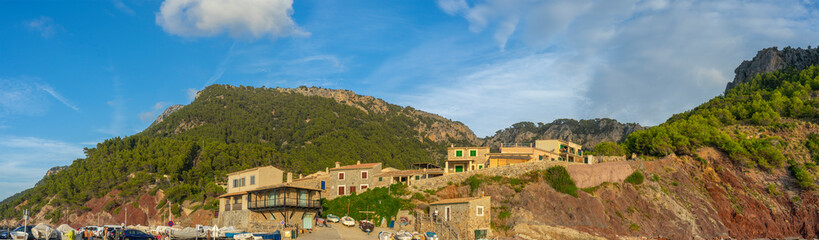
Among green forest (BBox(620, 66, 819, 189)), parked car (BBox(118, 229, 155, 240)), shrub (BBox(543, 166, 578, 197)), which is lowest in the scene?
parked car (BBox(118, 229, 155, 240))

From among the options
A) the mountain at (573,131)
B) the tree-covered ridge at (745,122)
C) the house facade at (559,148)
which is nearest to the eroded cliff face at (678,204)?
the tree-covered ridge at (745,122)

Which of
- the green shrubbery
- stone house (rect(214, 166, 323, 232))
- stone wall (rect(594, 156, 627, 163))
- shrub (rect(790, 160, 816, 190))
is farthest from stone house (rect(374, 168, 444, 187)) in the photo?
shrub (rect(790, 160, 816, 190))

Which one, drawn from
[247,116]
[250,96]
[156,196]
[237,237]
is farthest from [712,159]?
[250,96]

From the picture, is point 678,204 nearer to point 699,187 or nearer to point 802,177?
point 699,187

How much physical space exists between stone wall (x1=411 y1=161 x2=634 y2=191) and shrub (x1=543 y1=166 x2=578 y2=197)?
35.6 inches

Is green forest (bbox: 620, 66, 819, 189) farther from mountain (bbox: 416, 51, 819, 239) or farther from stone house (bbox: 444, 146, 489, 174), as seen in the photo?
stone house (bbox: 444, 146, 489, 174)

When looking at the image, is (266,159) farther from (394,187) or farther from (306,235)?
(306,235)

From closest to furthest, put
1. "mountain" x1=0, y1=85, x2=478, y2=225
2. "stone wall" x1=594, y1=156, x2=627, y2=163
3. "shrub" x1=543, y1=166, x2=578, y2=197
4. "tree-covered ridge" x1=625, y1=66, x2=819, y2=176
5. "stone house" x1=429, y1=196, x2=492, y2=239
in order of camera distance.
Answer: "stone house" x1=429, y1=196, x2=492, y2=239 < "shrub" x1=543, y1=166, x2=578, y2=197 < "stone wall" x1=594, y1=156, x2=627, y2=163 < "tree-covered ridge" x1=625, y1=66, x2=819, y2=176 < "mountain" x1=0, y1=85, x2=478, y2=225

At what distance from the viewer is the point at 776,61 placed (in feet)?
366

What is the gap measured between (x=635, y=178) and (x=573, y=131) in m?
83.8

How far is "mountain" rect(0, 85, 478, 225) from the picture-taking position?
264 ft

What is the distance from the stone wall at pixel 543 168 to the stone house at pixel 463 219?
24.7 feet

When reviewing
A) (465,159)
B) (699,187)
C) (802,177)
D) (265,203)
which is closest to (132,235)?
(265,203)

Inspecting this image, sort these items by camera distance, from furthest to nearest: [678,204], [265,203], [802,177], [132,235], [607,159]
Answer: [802,177]
[607,159]
[678,204]
[265,203]
[132,235]
